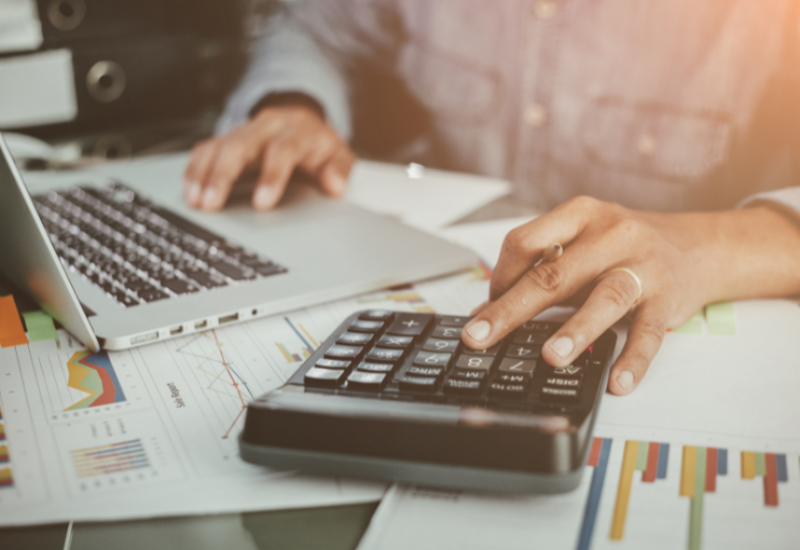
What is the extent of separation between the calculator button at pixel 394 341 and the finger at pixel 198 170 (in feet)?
1.23

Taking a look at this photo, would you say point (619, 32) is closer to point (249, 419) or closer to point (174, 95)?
point (174, 95)

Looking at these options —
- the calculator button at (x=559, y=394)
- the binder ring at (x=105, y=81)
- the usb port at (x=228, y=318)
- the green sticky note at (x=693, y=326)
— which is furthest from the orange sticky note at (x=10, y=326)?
the binder ring at (x=105, y=81)

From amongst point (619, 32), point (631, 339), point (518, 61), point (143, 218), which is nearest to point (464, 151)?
point (518, 61)

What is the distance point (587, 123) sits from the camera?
3.31ft

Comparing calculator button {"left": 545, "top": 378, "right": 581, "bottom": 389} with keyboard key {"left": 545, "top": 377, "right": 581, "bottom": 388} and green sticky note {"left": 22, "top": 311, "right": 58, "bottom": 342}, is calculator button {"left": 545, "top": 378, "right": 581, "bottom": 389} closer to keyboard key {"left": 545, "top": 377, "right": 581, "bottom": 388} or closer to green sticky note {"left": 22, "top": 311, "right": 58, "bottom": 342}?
keyboard key {"left": 545, "top": 377, "right": 581, "bottom": 388}

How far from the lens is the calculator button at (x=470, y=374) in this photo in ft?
1.23

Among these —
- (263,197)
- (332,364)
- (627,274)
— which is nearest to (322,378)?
(332,364)

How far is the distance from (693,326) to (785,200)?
0.56 ft

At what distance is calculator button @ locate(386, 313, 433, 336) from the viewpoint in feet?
1.44

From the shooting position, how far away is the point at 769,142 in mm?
921

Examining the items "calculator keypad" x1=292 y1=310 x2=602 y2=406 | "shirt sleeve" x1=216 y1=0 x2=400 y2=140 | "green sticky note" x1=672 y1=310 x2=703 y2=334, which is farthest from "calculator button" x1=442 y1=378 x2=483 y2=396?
"shirt sleeve" x1=216 y1=0 x2=400 y2=140

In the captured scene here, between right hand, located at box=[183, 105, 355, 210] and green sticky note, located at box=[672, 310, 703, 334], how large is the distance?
41cm

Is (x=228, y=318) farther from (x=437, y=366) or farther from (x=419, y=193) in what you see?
(x=419, y=193)

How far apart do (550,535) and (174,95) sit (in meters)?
0.98
